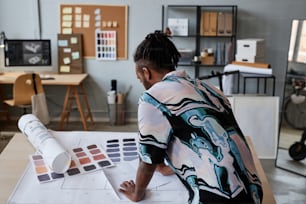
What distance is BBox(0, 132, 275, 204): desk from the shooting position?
1711 millimetres

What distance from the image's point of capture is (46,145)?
1.93 metres

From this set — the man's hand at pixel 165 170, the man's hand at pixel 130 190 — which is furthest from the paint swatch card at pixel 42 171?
the man's hand at pixel 165 170

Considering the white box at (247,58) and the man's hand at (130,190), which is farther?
the white box at (247,58)

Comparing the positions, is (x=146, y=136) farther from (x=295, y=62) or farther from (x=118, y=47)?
(x=118, y=47)

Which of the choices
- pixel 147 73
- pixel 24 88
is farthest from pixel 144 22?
pixel 147 73

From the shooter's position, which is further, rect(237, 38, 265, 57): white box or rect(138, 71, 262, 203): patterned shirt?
rect(237, 38, 265, 57): white box

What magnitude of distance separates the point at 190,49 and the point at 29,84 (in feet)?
6.34

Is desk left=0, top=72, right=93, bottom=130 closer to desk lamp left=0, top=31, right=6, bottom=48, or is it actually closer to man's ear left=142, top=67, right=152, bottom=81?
desk lamp left=0, top=31, right=6, bottom=48

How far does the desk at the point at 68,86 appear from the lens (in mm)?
4691

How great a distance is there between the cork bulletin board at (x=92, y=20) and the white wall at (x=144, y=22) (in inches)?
2.4

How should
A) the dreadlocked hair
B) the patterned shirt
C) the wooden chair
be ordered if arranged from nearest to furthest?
1. the patterned shirt
2. the dreadlocked hair
3. the wooden chair

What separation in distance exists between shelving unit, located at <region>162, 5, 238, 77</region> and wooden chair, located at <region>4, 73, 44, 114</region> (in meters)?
1.63

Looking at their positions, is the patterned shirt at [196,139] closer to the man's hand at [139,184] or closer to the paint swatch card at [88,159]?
the man's hand at [139,184]

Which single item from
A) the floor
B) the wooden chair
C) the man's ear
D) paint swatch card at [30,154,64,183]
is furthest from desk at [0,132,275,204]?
the wooden chair
